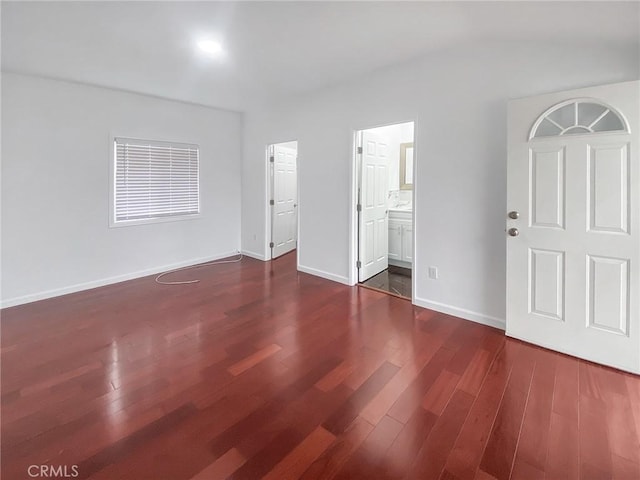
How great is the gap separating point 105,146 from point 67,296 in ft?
6.26

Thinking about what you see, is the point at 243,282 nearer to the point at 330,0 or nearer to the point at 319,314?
the point at 319,314

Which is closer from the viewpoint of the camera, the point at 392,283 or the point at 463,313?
the point at 463,313

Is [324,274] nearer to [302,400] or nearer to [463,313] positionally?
[463,313]

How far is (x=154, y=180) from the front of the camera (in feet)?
15.5

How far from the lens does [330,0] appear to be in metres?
2.19

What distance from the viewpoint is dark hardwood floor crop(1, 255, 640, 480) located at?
1561mm

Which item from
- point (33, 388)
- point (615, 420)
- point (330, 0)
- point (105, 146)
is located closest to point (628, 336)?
point (615, 420)

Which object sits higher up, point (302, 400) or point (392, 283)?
point (392, 283)

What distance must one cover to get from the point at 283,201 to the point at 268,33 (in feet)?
10.8

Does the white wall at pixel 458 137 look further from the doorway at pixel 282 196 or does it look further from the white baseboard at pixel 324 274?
the doorway at pixel 282 196

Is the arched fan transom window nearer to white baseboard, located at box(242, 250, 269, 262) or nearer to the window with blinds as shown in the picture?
white baseboard, located at box(242, 250, 269, 262)

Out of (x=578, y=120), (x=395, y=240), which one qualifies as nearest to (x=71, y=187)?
(x=395, y=240)

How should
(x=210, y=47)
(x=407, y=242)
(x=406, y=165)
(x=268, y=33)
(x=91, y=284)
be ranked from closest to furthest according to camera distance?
(x=268, y=33) → (x=210, y=47) → (x=91, y=284) → (x=407, y=242) → (x=406, y=165)

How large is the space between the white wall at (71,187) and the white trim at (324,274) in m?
1.88
